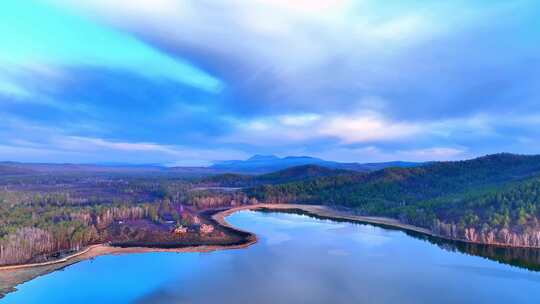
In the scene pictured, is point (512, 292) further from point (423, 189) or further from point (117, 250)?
point (423, 189)

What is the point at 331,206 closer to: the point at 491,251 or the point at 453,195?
the point at 453,195

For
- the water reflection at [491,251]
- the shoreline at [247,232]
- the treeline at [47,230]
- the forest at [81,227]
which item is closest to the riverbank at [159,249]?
the shoreline at [247,232]

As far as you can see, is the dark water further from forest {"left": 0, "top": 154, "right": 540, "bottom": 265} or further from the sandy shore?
forest {"left": 0, "top": 154, "right": 540, "bottom": 265}

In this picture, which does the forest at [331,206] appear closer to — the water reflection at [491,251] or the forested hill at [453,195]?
the forested hill at [453,195]

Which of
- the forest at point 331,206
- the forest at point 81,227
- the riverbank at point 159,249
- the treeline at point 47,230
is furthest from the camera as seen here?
the forest at point 331,206

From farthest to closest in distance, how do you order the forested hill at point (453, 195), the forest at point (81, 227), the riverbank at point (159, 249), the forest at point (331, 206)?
the forested hill at point (453, 195) → the forest at point (331, 206) → the forest at point (81, 227) → the riverbank at point (159, 249)

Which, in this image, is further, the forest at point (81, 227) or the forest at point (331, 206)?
the forest at point (331, 206)

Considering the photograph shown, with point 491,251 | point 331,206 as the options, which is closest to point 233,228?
point 331,206

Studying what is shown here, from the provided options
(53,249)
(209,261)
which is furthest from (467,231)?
(53,249)
